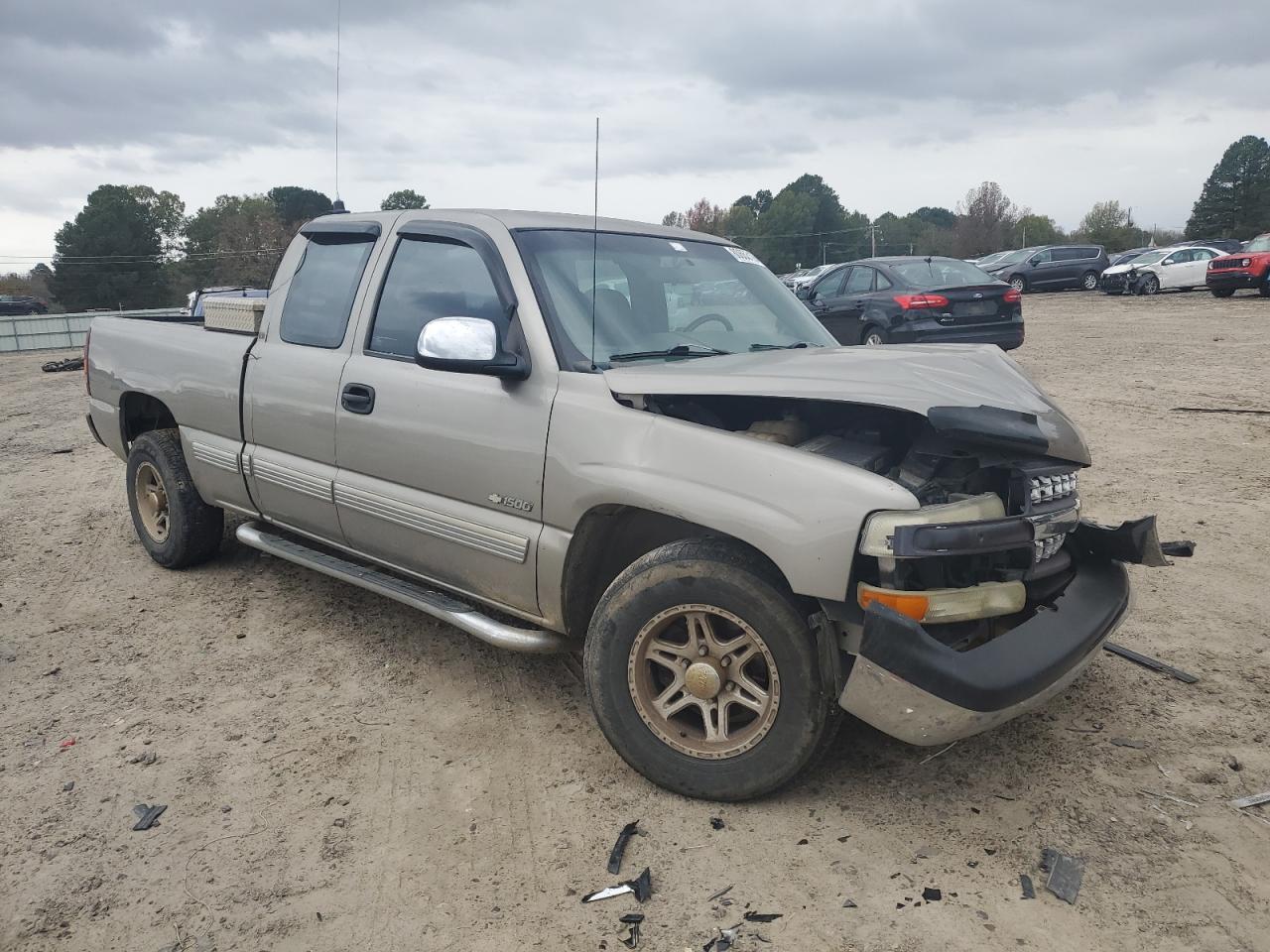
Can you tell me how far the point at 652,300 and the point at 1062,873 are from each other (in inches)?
95.4

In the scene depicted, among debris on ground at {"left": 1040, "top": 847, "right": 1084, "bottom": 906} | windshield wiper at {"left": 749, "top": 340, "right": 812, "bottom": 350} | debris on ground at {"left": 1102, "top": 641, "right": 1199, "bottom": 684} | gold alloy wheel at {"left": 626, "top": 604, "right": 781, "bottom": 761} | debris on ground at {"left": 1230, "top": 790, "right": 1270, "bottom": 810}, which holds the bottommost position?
debris on ground at {"left": 1040, "top": 847, "right": 1084, "bottom": 906}

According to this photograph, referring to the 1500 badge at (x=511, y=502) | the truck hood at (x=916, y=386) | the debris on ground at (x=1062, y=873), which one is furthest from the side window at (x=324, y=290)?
the debris on ground at (x=1062, y=873)

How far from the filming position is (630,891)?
2.56 metres

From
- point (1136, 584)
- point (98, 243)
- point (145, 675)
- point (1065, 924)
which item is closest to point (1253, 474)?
point (1136, 584)

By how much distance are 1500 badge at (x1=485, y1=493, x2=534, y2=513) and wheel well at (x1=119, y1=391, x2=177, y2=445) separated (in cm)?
295

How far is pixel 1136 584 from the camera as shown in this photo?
470cm

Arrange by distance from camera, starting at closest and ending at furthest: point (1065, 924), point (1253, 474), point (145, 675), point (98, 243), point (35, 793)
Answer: point (1065, 924) < point (35, 793) < point (145, 675) < point (1253, 474) < point (98, 243)

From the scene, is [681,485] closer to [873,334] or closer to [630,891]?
[630,891]

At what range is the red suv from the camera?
68.1 ft

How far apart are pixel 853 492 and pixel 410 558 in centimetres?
198

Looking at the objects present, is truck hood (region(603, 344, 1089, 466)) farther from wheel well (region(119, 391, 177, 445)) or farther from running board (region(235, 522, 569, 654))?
wheel well (region(119, 391, 177, 445))

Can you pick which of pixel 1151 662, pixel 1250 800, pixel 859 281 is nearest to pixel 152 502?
pixel 1151 662

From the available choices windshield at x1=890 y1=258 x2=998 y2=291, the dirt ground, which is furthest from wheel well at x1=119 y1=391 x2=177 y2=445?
windshield at x1=890 y1=258 x2=998 y2=291

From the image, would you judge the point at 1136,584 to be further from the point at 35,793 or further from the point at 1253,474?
the point at 35,793
